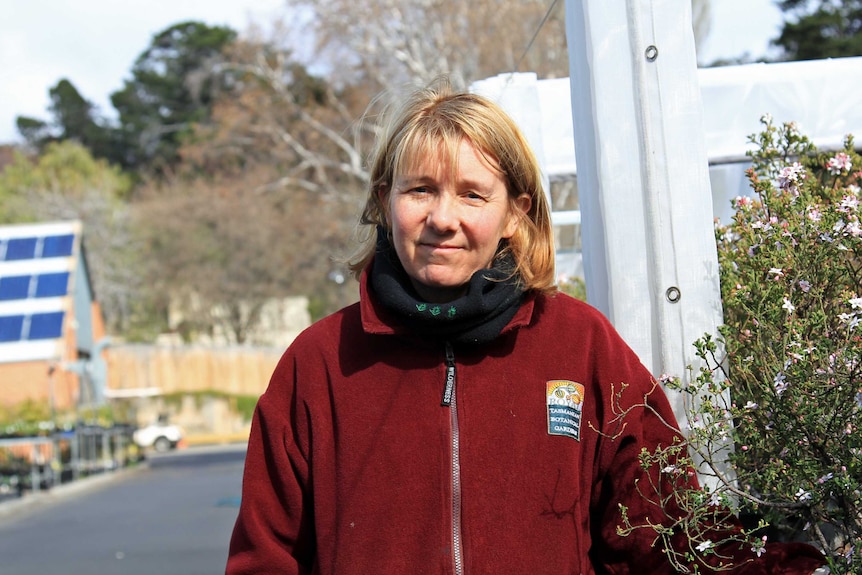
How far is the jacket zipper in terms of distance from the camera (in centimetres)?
250

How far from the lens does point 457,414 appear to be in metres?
2.58

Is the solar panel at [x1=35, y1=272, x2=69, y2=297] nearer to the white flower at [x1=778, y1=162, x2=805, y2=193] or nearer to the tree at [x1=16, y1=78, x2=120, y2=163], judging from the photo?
the white flower at [x1=778, y1=162, x2=805, y2=193]

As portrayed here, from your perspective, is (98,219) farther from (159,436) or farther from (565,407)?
(565,407)

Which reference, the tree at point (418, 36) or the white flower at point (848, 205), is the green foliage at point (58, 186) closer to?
the tree at point (418, 36)

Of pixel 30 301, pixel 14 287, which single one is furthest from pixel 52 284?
pixel 14 287

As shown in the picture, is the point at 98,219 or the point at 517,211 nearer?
the point at 517,211

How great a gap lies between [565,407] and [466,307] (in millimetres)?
291

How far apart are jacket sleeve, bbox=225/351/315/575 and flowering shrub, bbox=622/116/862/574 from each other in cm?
68

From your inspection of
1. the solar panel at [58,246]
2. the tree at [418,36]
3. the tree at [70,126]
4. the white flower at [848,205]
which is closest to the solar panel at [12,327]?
the solar panel at [58,246]

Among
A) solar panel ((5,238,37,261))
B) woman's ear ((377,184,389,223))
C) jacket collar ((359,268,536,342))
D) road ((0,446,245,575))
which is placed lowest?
road ((0,446,245,575))

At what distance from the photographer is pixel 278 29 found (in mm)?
29516

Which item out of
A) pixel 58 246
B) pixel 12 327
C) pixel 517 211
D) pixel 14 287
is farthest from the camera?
pixel 58 246

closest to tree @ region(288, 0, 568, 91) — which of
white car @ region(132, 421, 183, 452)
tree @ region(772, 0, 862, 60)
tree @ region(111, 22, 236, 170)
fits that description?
tree @ region(772, 0, 862, 60)

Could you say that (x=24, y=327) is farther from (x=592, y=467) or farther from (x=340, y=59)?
(x=592, y=467)
